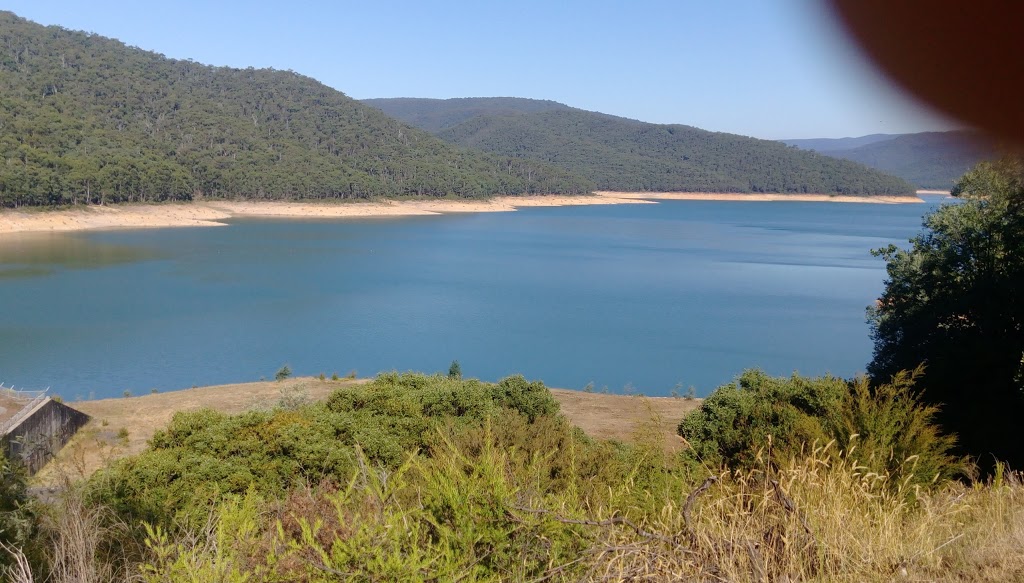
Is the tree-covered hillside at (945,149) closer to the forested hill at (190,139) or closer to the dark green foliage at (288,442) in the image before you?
the dark green foliage at (288,442)

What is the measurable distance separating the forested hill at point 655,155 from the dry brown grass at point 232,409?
8380 cm

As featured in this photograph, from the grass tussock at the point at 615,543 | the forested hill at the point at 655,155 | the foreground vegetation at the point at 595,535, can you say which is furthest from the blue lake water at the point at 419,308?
the forested hill at the point at 655,155

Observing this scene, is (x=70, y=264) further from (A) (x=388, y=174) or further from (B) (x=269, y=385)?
(A) (x=388, y=174)

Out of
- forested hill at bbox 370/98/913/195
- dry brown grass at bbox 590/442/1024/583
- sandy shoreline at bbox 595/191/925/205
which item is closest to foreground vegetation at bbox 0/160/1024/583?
dry brown grass at bbox 590/442/1024/583

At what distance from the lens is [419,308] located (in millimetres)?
27484

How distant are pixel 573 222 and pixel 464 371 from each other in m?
49.8

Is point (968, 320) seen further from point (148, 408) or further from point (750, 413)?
point (148, 408)

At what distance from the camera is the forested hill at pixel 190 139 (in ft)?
171

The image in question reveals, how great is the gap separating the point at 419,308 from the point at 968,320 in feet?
64.6

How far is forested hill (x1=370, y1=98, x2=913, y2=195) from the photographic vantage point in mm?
105938

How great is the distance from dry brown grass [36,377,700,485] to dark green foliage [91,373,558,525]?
Result: 2455 mm

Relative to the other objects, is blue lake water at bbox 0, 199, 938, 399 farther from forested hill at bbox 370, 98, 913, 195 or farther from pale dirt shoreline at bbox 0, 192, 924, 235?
forested hill at bbox 370, 98, 913, 195

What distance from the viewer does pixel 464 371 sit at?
63.6 ft

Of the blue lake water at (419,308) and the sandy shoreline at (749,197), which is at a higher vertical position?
the sandy shoreline at (749,197)
